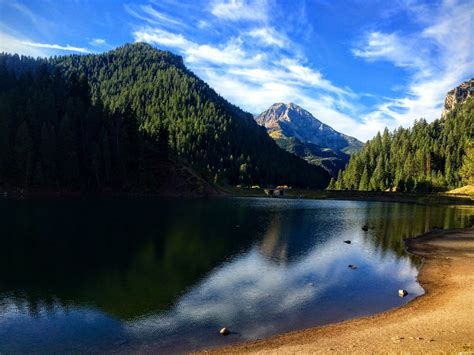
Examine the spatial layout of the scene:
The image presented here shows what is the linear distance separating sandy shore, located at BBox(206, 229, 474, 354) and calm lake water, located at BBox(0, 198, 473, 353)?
1.71 meters

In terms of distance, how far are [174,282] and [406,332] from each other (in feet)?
72.6

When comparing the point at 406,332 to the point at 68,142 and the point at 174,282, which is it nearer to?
the point at 174,282

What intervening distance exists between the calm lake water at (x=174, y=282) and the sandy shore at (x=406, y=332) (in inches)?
67.4

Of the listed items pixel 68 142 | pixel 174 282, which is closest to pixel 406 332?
pixel 174 282

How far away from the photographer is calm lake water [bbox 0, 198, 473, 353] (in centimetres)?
2647

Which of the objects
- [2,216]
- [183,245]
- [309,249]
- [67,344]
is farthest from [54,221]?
[67,344]

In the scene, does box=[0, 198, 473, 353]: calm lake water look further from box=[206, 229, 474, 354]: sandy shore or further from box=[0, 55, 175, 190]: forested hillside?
box=[0, 55, 175, 190]: forested hillside

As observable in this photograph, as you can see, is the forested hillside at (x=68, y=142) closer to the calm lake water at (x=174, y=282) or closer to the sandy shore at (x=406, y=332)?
the calm lake water at (x=174, y=282)

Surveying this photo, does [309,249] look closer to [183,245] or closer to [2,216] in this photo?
[183,245]

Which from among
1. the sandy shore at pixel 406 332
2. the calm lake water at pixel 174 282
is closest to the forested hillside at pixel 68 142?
the calm lake water at pixel 174 282

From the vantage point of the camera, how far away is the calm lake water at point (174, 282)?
26.5m

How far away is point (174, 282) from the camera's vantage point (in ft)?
127

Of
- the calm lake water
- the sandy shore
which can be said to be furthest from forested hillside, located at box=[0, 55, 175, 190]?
the sandy shore

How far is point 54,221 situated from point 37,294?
43.7 meters
